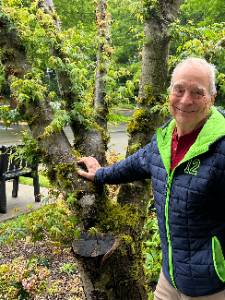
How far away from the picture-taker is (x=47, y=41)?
11.8 ft

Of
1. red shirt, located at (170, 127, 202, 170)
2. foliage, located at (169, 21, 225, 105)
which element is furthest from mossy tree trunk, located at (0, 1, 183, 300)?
red shirt, located at (170, 127, 202, 170)

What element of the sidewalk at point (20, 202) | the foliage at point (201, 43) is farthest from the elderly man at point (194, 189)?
the sidewalk at point (20, 202)

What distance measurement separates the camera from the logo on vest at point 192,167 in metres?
2.41

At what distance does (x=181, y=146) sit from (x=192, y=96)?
0.99ft

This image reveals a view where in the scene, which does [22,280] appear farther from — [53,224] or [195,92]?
[195,92]

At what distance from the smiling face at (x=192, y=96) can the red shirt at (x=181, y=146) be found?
0.03 meters

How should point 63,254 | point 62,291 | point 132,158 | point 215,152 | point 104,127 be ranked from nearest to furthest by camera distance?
point 215,152
point 132,158
point 104,127
point 62,291
point 63,254

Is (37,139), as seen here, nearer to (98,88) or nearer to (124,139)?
(98,88)

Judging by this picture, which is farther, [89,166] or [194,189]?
[89,166]

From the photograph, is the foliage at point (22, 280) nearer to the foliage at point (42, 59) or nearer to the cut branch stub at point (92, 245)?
the cut branch stub at point (92, 245)

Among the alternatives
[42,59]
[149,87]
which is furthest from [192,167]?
[42,59]

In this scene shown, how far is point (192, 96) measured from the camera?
248cm

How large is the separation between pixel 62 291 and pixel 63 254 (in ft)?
3.43

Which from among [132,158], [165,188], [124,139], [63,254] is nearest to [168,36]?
[132,158]
